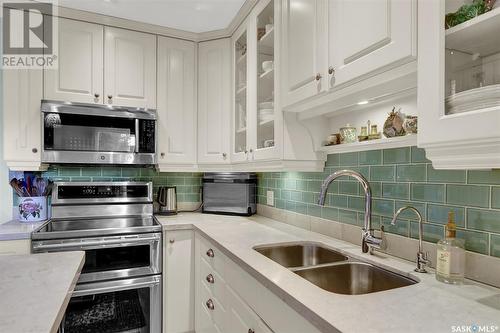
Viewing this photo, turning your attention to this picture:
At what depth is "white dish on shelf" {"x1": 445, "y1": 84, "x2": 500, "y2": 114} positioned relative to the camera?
708mm

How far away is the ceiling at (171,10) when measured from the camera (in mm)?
2047

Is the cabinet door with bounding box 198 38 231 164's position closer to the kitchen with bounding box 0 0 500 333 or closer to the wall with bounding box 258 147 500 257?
the kitchen with bounding box 0 0 500 333

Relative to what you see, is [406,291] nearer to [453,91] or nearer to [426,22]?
[453,91]

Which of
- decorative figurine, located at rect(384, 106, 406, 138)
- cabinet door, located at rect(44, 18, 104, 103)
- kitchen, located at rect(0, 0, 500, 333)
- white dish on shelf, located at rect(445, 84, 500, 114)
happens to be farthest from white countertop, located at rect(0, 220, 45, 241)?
white dish on shelf, located at rect(445, 84, 500, 114)

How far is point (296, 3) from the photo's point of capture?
4.91 ft

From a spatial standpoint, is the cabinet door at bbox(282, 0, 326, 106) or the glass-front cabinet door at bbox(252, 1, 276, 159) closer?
the cabinet door at bbox(282, 0, 326, 106)

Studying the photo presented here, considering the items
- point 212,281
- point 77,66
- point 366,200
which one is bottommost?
point 212,281

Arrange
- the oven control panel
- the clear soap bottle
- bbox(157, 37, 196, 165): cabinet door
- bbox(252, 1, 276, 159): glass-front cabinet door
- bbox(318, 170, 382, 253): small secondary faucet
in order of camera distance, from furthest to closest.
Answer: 1. bbox(157, 37, 196, 165): cabinet door
2. the oven control panel
3. bbox(252, 1, 276, 159): glass-front cabinet door
4. bbox(318, 170, 382, 253): small secondary faucet
5. the clear soap bottle

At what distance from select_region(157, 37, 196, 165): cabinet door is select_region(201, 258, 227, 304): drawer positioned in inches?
37.7

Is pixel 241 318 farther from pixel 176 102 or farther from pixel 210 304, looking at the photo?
pixel 176 102

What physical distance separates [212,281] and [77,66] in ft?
6.03

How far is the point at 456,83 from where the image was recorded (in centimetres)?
81

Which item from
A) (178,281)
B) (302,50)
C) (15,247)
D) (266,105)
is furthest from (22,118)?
(302,50)

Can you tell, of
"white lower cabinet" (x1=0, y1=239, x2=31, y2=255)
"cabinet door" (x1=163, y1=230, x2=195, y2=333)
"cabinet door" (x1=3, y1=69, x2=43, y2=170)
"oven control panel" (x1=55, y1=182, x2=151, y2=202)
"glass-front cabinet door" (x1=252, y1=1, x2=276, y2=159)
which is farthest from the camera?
"oven control panel" (x1=55, y1=182, x2=151, y2=202)
